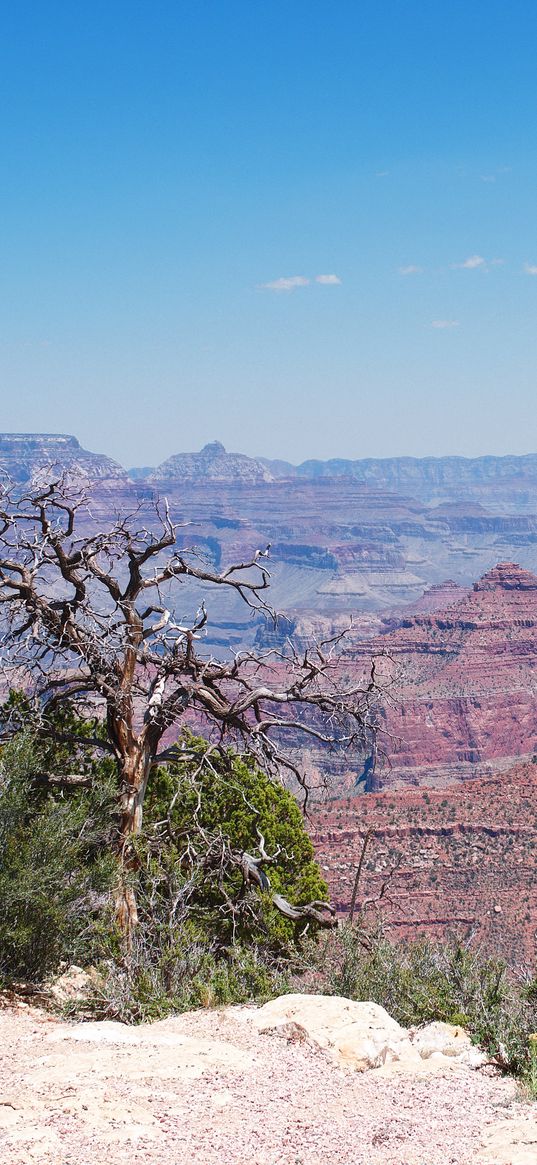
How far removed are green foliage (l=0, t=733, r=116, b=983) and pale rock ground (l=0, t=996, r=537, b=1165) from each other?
0.85 meters

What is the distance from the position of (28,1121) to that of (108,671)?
6.14 metres

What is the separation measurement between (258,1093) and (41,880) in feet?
10.3

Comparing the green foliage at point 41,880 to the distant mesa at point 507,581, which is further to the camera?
the distant mesa at point 507,581

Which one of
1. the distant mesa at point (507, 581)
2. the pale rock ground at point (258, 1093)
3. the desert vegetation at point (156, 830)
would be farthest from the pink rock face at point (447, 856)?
the distant mesa at point (507, 581)

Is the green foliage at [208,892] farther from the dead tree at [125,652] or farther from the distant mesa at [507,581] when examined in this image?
the distant mesa at [507,581]

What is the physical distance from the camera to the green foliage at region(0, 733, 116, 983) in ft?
30.2

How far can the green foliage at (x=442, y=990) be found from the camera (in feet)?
26.9

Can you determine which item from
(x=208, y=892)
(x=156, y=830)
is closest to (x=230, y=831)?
(x=208, y=892)

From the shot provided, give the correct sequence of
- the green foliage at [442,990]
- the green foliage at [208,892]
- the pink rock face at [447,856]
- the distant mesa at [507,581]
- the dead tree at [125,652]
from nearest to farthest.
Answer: the green foliage at [442,990] → the green foliage at [208,892] → the dead tree at [125,652] → the pink rock face at [447,856] → the distant mesa at [507,581]

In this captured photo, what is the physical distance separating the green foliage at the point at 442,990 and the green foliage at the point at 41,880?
265cm

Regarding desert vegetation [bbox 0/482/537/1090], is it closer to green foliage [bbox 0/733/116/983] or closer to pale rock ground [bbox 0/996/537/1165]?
green foliage [bbox 0/733/116/983]

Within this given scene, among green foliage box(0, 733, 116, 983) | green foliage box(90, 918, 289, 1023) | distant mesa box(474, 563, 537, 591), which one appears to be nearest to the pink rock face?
green foliage box(90, 918, 289, 1023)

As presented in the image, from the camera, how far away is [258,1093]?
6.82 m

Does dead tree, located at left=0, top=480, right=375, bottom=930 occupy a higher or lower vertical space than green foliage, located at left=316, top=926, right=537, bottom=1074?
higher
